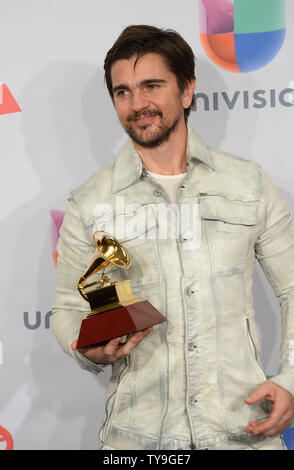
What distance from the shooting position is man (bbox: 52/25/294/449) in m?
1.99

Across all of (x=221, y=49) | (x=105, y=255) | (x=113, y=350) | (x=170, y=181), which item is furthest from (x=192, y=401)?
(x=221, y=49)

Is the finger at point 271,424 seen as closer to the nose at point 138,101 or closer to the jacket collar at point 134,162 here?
the jacket collar at point 134,162

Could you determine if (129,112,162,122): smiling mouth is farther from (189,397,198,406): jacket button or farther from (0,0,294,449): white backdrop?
(189,397,198,406): jacket button

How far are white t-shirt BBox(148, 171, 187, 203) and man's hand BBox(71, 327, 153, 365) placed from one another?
50 cm

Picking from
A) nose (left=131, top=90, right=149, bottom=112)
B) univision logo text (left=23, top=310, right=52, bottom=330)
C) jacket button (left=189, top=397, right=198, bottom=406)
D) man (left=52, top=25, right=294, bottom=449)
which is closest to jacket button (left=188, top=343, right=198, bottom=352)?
man (left=52, top=25, right=294, bottom=449)

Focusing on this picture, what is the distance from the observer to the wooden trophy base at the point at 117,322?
182 centimetres

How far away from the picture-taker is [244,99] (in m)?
2.62

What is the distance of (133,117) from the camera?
2129 millimetres

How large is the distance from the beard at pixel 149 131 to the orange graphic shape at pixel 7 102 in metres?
0.72

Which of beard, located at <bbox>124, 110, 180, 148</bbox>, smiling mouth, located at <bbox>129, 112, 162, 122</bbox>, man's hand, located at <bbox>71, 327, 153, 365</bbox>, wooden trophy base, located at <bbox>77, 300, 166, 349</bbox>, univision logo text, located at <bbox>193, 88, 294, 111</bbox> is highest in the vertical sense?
smiling mouth, located at <bbox>129, 112, 162, 122</bbox>

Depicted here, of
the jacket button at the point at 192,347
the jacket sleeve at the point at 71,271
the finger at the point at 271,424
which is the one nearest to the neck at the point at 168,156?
the jacket sleeve at the point at 71,271
